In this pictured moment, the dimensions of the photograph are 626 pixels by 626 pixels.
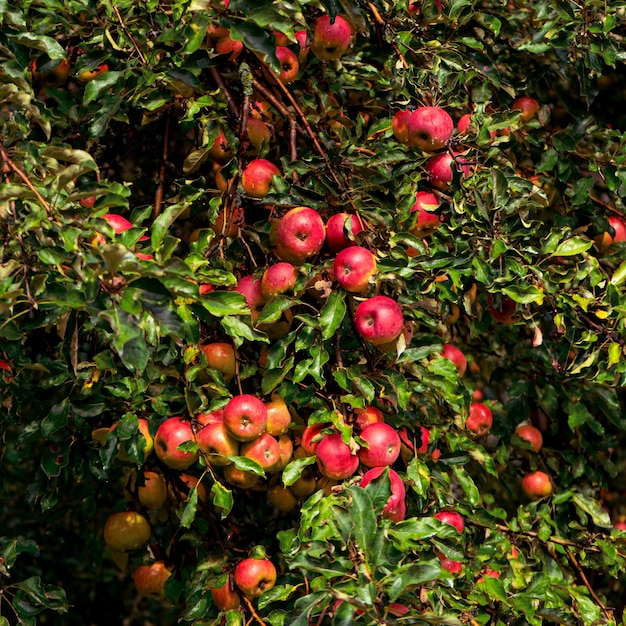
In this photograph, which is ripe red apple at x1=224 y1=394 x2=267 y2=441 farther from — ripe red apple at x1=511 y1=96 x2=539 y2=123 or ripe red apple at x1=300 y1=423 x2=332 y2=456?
ripe red apple at x1=511 y1=96 x2=539 y2=123

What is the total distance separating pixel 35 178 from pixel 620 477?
8.47 feet

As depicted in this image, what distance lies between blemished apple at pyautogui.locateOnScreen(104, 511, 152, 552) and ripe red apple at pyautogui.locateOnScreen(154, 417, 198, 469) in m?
0.36

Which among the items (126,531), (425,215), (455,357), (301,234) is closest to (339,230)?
(301,234)

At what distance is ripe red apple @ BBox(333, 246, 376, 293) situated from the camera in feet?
5.49

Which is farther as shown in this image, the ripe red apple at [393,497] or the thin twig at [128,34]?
the thin twig at [128,34]

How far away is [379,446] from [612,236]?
1.06 m

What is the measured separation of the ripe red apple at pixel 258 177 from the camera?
1.93 metres

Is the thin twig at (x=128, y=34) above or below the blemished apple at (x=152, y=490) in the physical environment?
above

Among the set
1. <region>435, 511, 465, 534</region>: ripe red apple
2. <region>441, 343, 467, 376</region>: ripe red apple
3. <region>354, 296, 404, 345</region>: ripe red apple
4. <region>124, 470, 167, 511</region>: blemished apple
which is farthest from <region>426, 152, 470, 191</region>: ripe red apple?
<region>124, 470, 167, 511</region>: blemished apple

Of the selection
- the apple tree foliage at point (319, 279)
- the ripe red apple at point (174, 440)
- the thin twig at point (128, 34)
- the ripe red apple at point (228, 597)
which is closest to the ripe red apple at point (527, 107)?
the apple tree foliage at point (319, 279)

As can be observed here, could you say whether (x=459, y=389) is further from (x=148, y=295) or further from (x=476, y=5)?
(x=476, y=5)

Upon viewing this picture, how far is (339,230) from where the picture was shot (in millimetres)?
1792

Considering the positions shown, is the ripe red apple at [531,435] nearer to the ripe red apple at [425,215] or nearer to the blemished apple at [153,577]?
the ripe red apple at [425,215]

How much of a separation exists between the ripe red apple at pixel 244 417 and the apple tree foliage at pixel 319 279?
48 millimetres
